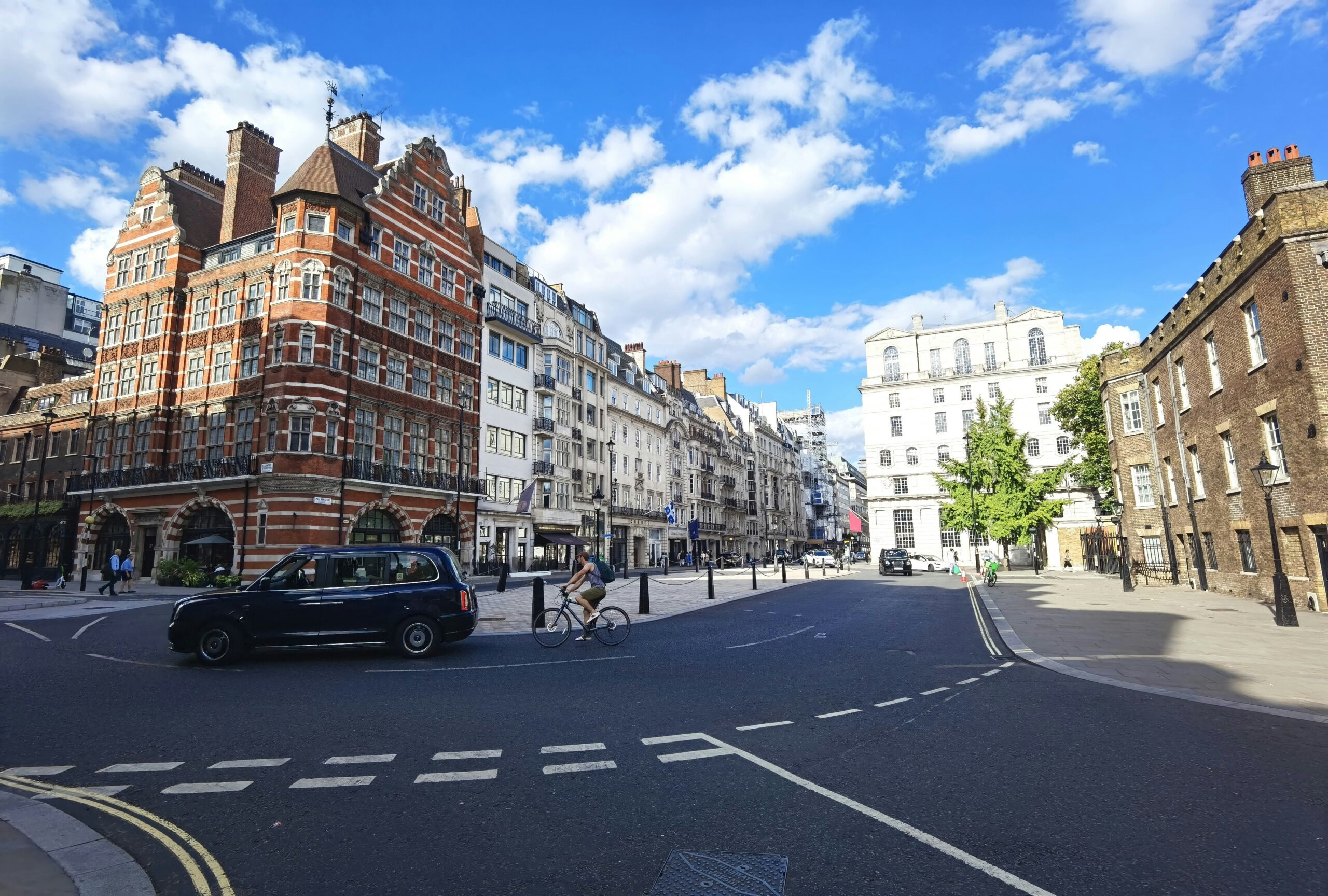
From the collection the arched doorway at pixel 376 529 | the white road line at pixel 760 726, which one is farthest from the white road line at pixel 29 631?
the arched doorway at pixel 376 529

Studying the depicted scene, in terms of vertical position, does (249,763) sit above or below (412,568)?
below

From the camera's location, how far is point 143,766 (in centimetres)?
584

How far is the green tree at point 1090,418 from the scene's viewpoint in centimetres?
4666

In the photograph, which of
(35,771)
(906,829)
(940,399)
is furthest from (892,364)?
(35,771)

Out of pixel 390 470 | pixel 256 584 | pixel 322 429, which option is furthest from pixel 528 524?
pixel 256 584

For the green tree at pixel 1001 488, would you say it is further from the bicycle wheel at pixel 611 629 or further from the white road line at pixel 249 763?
the white road line at pixel 249 763

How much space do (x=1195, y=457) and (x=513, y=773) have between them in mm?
26771

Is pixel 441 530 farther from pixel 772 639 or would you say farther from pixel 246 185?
pixel 772 639

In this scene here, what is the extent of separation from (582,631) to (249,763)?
7.83 meters

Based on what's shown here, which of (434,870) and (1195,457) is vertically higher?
(1195,457)

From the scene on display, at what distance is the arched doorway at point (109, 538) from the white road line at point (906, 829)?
42004 mm

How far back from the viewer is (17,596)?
88.1 ft

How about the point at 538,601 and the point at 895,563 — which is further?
the point at 895,563

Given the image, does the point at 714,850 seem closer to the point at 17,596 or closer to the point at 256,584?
the point at 256,584
